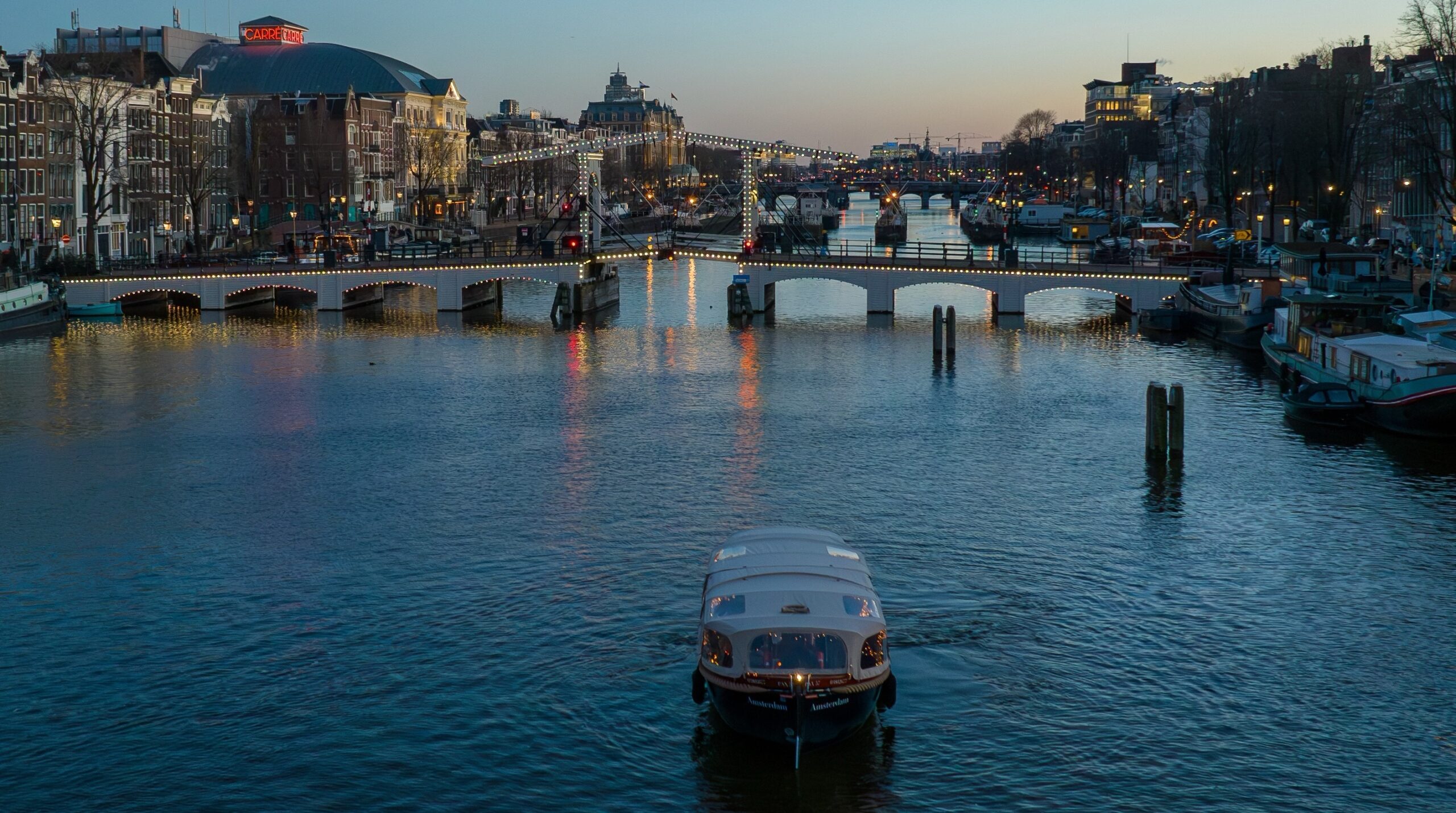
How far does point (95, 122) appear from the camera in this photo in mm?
99062

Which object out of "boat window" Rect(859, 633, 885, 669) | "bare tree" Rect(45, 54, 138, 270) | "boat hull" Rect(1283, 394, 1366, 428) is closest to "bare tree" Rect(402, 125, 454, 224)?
"bare tree" Rect(45, 54, 138, 270)

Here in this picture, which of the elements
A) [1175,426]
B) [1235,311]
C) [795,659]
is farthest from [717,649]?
[1235,311]

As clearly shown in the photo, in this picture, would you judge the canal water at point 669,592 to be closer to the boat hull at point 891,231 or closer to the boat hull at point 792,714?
the boat hull at point 792,714

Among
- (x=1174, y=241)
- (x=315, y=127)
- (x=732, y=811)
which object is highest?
(x=315, y=127)

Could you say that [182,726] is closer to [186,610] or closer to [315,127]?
[186,610]

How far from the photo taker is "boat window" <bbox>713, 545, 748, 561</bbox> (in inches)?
1052

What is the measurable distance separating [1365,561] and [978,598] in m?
9.19

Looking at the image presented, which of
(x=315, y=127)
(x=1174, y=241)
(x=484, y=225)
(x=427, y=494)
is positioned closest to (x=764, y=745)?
(x=427, y=494)

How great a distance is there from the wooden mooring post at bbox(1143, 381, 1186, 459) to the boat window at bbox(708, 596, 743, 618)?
76.1 ft

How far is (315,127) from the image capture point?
485 feet

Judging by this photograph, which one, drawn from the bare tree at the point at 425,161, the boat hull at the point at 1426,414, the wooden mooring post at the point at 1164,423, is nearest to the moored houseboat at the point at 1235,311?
the boat hull at the point at 1426,414

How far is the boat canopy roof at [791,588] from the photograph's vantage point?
2345 centimetres

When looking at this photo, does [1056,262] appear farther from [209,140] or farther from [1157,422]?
[209,140]

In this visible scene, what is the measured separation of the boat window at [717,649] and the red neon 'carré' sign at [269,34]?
18138cm
